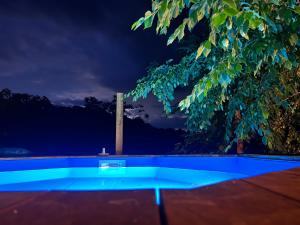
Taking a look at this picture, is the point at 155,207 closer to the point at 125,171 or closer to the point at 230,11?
the point at 230,11

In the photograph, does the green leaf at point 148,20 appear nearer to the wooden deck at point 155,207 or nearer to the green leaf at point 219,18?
the green leaf at point 219,18

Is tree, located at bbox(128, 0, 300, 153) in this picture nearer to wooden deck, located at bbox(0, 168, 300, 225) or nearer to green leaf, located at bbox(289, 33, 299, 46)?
green leaf, located at bbox(289, 33, 299, 46)

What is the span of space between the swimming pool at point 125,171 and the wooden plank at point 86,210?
15.2 feet

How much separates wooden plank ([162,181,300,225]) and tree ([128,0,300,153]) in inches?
35.0

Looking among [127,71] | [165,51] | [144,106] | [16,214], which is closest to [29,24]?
[127,71]

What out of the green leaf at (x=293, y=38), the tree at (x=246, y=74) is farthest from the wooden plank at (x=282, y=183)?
the green leaf at (x=293, y=38)

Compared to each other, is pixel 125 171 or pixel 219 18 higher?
pixel 219 18

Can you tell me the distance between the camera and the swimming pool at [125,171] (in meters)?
5.88

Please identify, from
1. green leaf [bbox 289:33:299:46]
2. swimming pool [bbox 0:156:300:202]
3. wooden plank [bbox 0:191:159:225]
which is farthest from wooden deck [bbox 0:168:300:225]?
swimming pool [bbox 0:156:300:202]

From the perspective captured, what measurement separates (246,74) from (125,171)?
10.7 ft

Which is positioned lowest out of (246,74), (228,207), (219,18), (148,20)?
(228,207)

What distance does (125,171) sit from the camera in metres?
6.54

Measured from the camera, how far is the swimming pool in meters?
5.88

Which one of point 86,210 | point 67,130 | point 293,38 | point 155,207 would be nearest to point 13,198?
point 86,210
